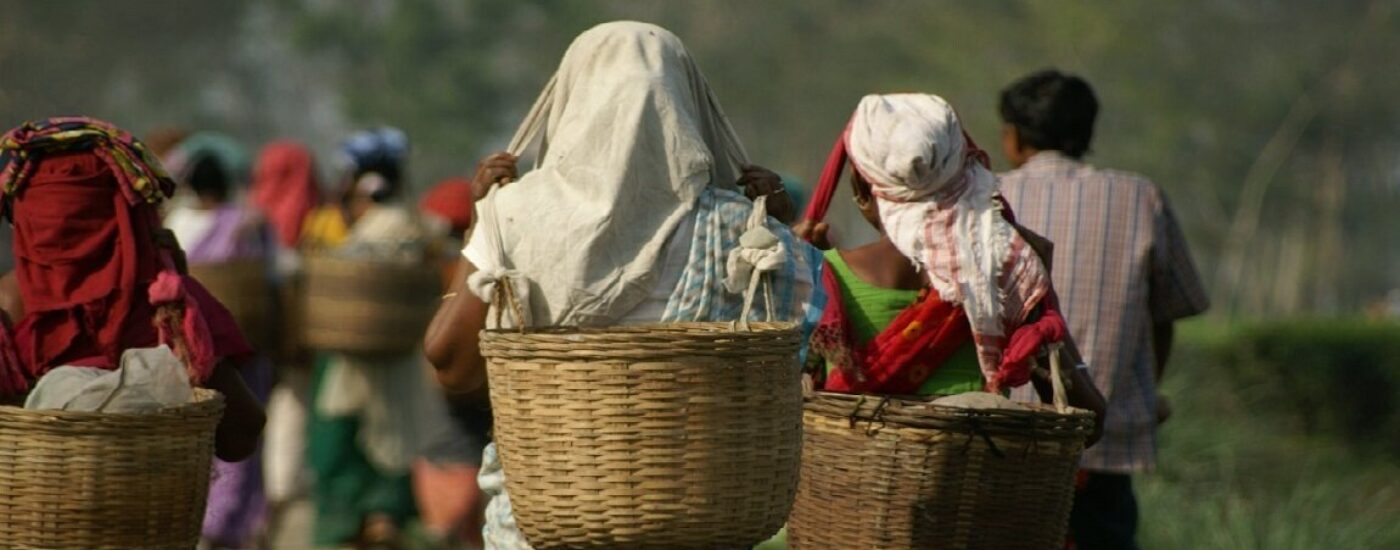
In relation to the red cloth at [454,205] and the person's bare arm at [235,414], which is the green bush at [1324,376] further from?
the person's bare arm at [235,414]

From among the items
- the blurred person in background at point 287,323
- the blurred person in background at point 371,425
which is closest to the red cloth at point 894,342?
the blurred person in background at point 287,323

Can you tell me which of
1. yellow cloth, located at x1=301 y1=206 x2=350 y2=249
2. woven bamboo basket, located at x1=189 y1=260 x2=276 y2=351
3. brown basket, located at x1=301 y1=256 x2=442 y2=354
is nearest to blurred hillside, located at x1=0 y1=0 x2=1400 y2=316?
yellow cloth, located at x1=301 y1=206 x2=350 y2=249

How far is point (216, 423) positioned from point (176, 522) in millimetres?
223

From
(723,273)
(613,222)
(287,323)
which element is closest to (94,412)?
(613,222)

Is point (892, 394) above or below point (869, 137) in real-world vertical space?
below

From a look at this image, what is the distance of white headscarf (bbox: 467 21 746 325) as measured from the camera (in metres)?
4.82

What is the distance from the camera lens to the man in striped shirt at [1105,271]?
6.89m

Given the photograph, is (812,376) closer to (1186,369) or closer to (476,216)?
(476,216)

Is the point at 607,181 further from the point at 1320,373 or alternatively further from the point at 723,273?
the point at 1320,373

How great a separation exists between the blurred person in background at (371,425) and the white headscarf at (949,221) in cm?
534

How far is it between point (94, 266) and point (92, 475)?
73 cm

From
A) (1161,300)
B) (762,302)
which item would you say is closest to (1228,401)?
(1161,300)

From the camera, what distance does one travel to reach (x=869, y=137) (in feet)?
17.8

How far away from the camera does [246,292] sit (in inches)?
368
